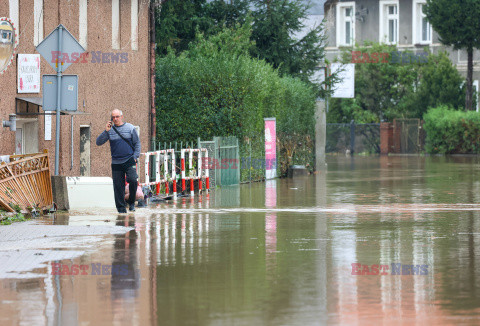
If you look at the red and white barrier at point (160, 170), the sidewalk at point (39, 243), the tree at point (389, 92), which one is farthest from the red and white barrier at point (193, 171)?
the tree at point (389, 92)

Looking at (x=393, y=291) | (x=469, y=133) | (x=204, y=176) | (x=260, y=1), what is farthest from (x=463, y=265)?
(x=469, y=133)

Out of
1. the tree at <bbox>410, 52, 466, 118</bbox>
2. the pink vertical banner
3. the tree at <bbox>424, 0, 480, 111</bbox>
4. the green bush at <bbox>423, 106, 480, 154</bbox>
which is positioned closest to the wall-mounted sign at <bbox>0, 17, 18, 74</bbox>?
the pink vertical banner

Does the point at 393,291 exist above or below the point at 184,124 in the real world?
below

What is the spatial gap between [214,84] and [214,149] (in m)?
2.39

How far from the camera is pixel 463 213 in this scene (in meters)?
18.4

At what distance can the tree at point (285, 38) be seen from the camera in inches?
1523

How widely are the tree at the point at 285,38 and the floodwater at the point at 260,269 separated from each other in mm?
19405

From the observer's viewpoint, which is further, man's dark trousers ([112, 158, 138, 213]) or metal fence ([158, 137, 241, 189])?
metal fence ([158, 137, 241, 189])

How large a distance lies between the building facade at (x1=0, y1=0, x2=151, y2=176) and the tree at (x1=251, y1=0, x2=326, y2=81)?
1190cm

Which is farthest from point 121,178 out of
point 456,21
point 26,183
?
point 456,21

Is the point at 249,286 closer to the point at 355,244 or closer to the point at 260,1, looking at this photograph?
the point at 355,244

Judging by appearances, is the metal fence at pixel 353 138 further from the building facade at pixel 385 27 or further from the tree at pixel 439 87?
the building facade at pixel 385 27

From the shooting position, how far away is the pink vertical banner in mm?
31016

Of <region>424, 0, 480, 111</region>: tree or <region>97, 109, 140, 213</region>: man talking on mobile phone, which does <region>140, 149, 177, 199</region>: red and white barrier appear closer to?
<region>97, 109, 140, 213</region>: man talking on mobile phone
